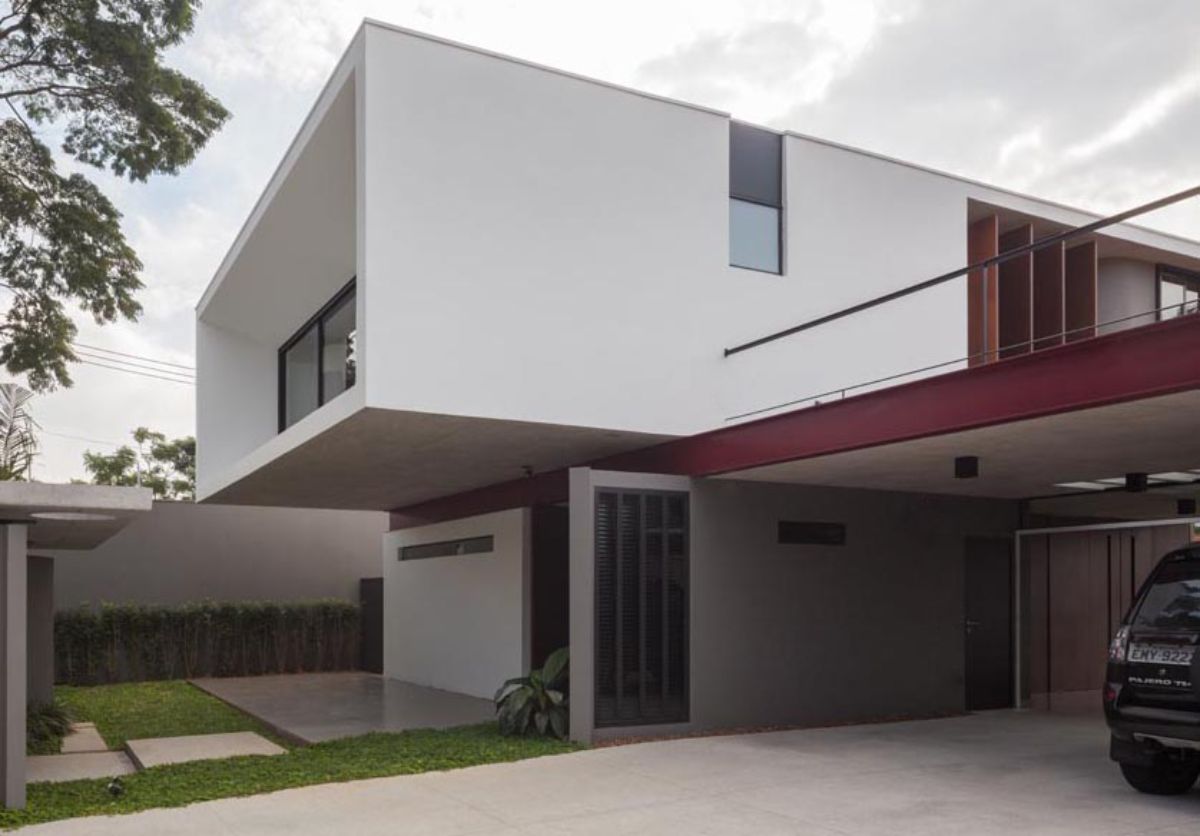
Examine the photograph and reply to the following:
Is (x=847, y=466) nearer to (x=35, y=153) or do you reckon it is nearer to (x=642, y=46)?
(x=642, y=46)

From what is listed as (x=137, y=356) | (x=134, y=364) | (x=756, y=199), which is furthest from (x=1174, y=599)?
(x=137, y=356)

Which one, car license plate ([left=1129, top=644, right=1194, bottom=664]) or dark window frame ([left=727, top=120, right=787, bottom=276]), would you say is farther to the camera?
dark window frame ([left=727, top=120, right=787, bottom=276])

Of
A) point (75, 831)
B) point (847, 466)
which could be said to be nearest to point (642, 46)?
point (847, 466)

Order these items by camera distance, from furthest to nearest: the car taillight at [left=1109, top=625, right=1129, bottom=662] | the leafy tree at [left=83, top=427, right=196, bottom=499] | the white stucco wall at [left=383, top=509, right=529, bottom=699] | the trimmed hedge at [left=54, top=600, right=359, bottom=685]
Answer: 1. the leafy tree at [left=83, top=427, right=196, bottom=499]
2. the trimmed hedge at [left=54, top=600, right=359, bottom=685]
3. the white stucco wall at [left=383, top=509, right=529, bottom=699]
4. the car taillight at [left=1109, top=625, right=1129, bottom=662]

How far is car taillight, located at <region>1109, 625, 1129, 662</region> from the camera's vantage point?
7293 millimetres

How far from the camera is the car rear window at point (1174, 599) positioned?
7.00 m

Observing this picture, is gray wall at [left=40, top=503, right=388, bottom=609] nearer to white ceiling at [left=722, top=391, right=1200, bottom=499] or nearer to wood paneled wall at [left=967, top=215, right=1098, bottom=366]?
white ceiling at [left=722, top=391, right=1200, bottom=499]

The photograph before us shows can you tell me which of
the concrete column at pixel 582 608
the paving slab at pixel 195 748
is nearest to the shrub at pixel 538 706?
the concrete column at pixel 582 608

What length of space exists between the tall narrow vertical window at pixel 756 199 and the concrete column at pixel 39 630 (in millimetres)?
8323

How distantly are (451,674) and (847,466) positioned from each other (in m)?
7.86

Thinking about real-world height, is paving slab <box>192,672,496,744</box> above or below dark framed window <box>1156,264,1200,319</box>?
below

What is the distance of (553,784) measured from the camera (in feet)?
27.1

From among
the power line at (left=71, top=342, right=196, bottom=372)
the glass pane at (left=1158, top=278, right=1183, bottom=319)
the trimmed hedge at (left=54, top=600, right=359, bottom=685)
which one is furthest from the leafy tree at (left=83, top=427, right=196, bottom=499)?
the glass pane at (left=1158, top=278, right=1183, bottom=319)

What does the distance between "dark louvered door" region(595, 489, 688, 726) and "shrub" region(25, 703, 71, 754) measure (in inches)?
214
